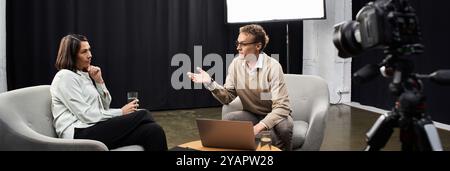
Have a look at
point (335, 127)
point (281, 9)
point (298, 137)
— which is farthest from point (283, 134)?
point (281, 9)

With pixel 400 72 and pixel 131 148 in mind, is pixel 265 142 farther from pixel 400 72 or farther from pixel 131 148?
pixel 400 72

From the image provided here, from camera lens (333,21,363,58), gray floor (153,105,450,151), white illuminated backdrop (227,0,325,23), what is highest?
white illuminated backdrop (227,0,325,23)

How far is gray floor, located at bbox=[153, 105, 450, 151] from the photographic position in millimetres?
3652

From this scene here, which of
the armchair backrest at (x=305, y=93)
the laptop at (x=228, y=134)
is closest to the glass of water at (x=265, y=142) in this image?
the laptop at (x=228, y=134)

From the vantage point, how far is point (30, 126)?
7.14 ft

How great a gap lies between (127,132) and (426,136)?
5.06 feet

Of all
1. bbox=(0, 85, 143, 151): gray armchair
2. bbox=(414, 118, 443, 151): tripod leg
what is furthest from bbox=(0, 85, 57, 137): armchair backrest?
bbox=(414, 118, 443, 151): tripod leg

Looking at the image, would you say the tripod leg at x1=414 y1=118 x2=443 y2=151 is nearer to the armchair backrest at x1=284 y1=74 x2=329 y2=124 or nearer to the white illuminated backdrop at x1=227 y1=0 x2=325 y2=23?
the armchair backrest at x1=284 y1=74 x2=329 y2=124

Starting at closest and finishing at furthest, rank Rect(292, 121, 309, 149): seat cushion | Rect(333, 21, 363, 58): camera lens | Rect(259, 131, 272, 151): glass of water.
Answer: Rect(333, 21, 363, 58): camera lens < Rect(259, 131, 272, 151): glass of water < Rect(292, 121, 309, 149): seat cushion

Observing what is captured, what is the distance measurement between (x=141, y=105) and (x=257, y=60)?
303 cm

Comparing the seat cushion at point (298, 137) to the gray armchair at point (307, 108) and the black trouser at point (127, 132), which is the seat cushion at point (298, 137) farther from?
the black trouser at point (127, 132)

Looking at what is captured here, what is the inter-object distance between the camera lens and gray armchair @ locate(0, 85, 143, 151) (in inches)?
46.4
